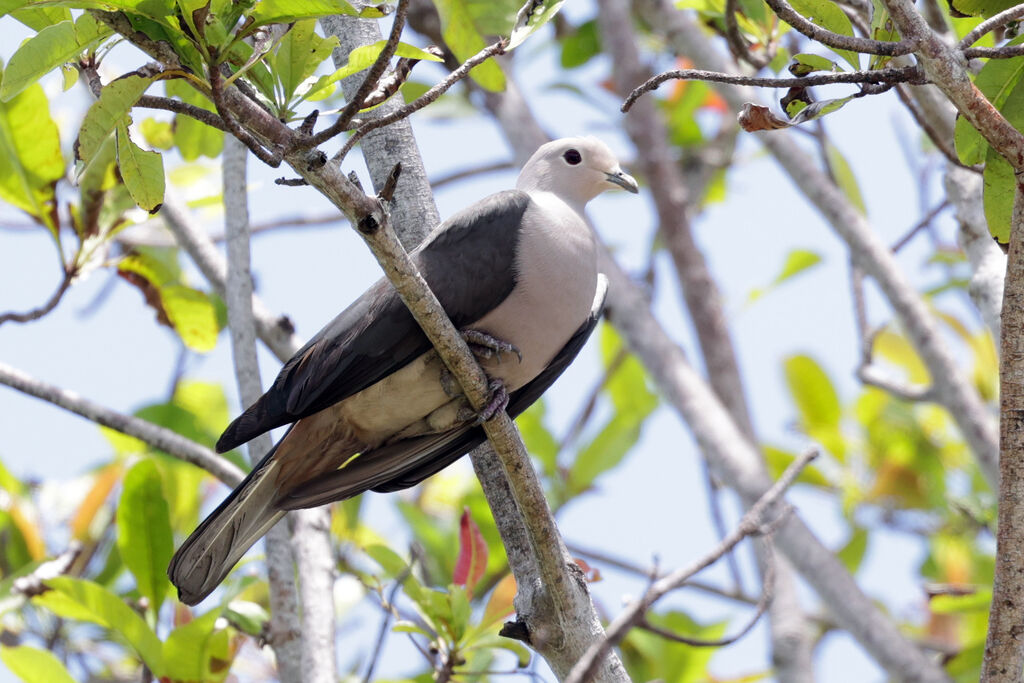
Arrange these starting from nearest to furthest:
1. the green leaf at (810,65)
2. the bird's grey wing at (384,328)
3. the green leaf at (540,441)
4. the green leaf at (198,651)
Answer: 1. the green leaf at (810,65)
2. the bird's grey wing at (384,328)
3. the green leaf at (198,651)
4. the green leaf at (540,441)

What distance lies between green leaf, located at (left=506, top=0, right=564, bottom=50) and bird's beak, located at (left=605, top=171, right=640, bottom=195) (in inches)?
64.9

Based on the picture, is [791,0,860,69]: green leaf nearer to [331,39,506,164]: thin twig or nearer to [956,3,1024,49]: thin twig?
[956,3,1024,49]: thin twig

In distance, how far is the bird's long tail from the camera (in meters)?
3.24

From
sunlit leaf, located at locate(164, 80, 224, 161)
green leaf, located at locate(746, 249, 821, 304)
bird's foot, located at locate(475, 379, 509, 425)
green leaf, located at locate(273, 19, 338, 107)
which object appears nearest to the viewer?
green leaf, located at locate(273, 19, 338, 107)

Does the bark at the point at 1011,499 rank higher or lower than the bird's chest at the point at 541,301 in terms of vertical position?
lower

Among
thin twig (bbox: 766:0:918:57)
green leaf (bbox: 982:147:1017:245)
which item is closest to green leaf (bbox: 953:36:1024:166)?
green leaf (bbox: 982:147:1017:245)

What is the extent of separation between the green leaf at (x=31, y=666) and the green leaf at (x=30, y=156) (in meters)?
1.36

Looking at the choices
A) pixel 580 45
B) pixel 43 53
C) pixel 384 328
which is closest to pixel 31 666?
pixel 384 328

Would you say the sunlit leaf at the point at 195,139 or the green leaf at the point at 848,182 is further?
the green leaf at the point at 848,182

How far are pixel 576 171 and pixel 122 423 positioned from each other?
1729 millimetres

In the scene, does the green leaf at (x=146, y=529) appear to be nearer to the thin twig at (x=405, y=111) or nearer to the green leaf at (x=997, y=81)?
the thin twig at (x=405, y=111)

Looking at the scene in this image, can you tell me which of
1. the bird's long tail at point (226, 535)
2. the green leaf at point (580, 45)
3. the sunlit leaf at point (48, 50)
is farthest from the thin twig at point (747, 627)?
the green leaf at point (580, 45)

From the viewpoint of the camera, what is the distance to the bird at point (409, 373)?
A: 3.06 metres

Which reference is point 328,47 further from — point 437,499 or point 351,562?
point 437,499
